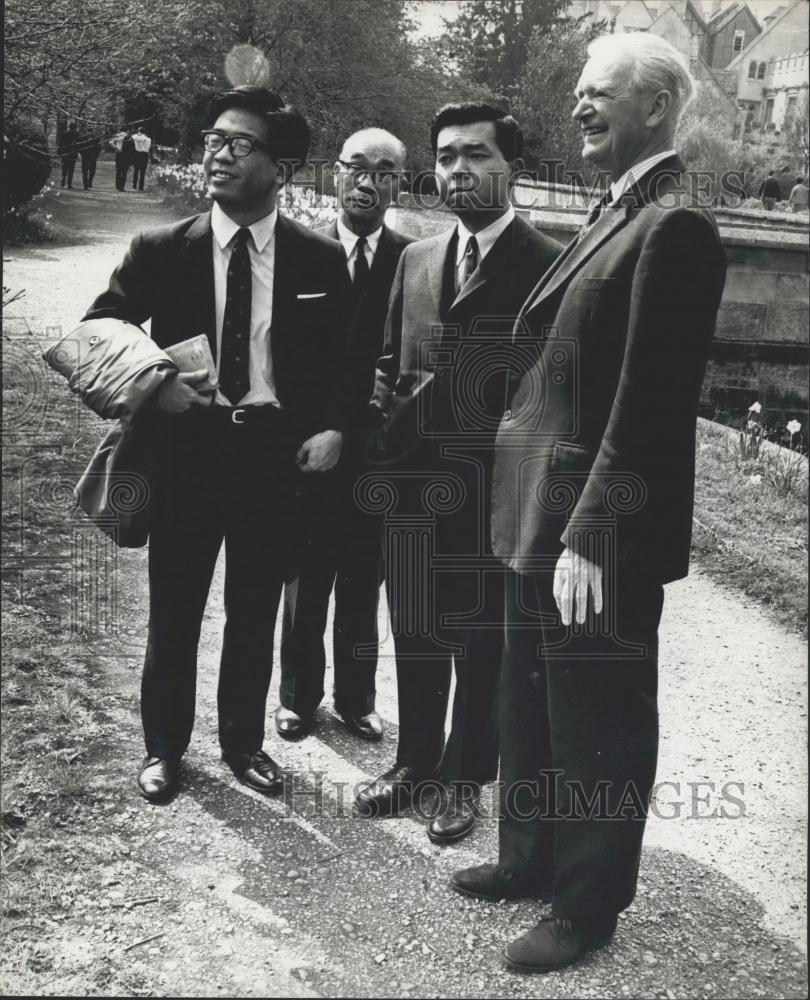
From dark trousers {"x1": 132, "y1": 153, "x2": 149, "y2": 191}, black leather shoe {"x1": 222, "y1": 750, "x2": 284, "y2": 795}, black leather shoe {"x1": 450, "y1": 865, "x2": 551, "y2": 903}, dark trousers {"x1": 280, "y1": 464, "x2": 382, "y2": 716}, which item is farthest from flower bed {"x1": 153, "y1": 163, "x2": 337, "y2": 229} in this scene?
black leather shoe {"x1": 450, "y1": 865, "x2": 551, "y2": 903}

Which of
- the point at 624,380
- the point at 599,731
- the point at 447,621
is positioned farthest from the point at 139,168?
the point at 599,731

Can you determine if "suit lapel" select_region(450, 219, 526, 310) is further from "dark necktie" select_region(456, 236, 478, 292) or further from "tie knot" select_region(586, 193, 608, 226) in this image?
"tie knot" select_region(586, 193, 608, 226)

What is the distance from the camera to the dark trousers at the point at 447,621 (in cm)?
321

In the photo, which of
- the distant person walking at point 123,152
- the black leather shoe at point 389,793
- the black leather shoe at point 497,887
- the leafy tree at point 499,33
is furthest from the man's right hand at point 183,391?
the distant person walking at point 123,152

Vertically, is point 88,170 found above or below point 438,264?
above

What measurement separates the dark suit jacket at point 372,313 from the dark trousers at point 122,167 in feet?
14.3

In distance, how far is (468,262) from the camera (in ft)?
10.2

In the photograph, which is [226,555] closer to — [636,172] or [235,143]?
[235,143]

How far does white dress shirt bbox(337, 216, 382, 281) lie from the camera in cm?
381

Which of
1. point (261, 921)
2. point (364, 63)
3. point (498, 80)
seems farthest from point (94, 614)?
point (364, 63)

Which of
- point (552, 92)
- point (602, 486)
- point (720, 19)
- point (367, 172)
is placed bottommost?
point (602, 486)

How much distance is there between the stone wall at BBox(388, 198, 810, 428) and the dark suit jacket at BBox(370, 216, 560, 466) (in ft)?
25.4

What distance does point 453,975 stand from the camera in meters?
2.67

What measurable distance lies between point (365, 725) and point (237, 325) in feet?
5.43
